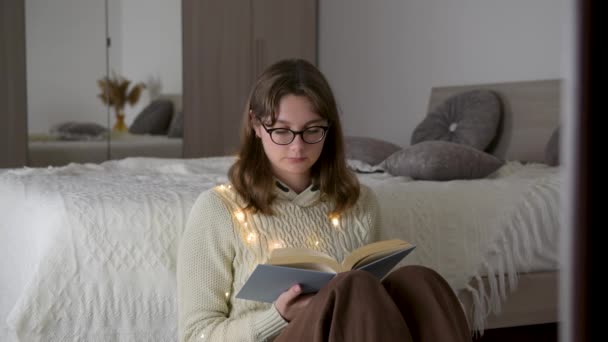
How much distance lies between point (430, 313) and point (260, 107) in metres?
0.50

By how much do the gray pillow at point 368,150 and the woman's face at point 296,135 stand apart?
148cm

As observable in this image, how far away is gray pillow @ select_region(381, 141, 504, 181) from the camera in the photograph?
2.43 metres

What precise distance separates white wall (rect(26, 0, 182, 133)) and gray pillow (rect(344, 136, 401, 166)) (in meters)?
2.13

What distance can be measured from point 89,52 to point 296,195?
11.2 feet

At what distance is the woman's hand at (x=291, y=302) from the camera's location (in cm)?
119

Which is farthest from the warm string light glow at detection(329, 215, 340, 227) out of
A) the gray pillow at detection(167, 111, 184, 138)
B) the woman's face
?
the gray pillow at detection(167, 111, 184, 138)

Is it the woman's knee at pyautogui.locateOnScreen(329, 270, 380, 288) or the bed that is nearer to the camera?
the woman's knee at pyautogui.locateOnScreen(329, 270, 380, 288)

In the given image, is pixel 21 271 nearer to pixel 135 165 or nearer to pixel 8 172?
pixel 8 172

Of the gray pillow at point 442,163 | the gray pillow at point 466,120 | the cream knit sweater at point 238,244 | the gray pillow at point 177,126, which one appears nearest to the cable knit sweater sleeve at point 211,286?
the cream knit sweater at point 238,244

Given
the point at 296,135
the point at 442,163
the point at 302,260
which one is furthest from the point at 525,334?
the point at 302,260

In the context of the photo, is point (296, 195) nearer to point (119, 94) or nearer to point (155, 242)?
point (155, 242)

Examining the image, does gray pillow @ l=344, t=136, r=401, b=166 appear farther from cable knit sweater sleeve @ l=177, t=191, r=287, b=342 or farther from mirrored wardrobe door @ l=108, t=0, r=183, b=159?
mirrored wardrobe door @ l=108, t=0, r=183, b=159

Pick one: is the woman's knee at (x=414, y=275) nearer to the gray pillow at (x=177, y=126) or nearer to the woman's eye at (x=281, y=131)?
the woman's eye at (x=281, y=131)

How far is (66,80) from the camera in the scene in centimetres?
451
